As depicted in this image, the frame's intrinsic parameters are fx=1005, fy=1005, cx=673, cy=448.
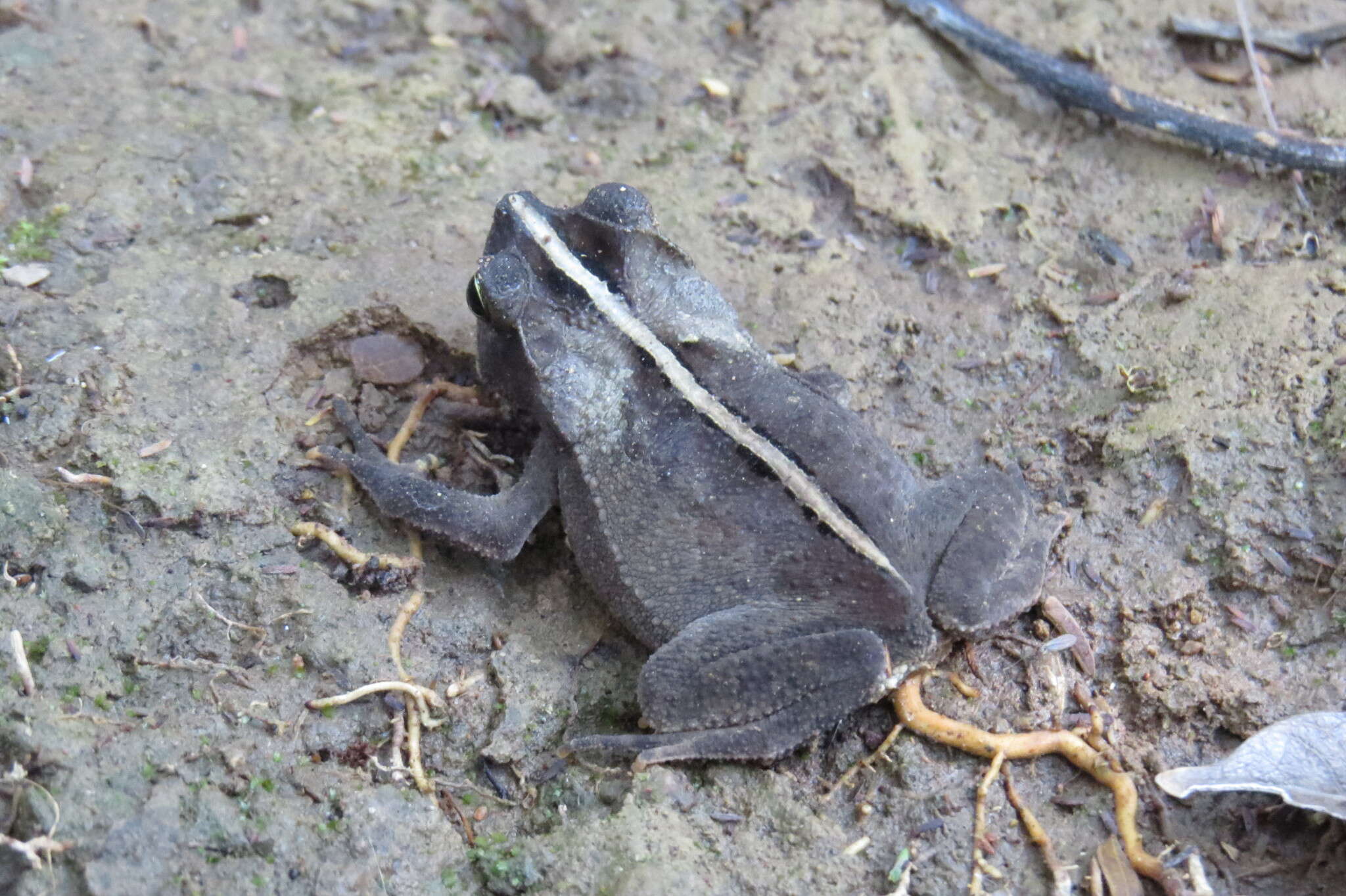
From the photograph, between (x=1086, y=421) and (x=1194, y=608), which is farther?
(x=1086, y=421)

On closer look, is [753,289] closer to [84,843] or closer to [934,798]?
[934,798]

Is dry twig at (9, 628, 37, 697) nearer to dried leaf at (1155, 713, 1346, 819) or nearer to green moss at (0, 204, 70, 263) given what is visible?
green moss at (0, 204, 70, 263)

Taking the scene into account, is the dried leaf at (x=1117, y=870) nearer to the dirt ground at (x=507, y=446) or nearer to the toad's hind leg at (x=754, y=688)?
the dirt ground at (x=507, y=446)

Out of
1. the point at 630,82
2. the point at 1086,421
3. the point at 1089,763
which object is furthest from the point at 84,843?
the point at 630,82

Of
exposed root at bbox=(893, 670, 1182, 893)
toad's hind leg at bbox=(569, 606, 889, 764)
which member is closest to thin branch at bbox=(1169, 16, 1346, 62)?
A: exposed root at bbox=(893, 670, 1182, 893)

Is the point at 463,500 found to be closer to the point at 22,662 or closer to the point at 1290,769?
the point at 22,662

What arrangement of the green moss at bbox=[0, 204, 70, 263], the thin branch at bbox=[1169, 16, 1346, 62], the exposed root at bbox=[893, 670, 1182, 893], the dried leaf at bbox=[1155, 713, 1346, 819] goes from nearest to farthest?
1. the dried leaf at bbox=[1155, 713, 1346, 819]
2. the exposed root at bbox=[893, 670, 1182, 893]
3. the green moss at bbox=[0, 204, 70, 263]
4. the thin branch at bbox=[1169, 16, 1346, 62]

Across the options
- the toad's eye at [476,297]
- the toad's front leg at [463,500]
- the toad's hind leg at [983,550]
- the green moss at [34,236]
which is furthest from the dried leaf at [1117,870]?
the green moss at [34,236]
